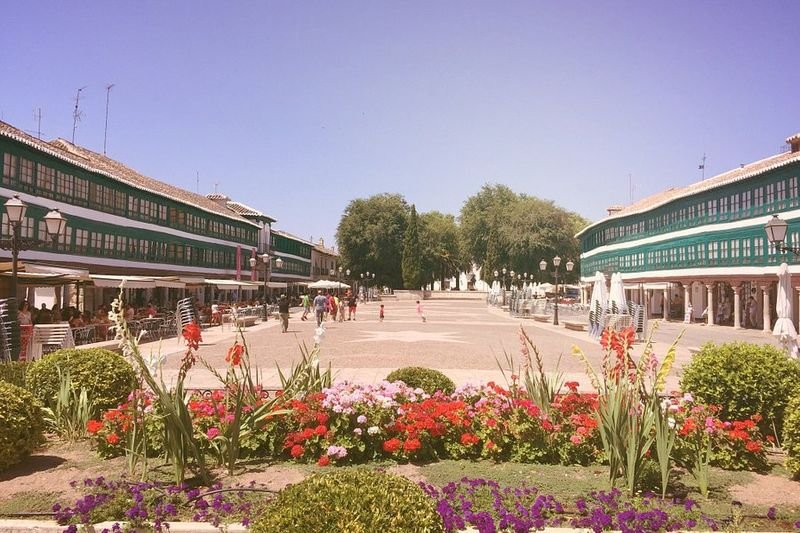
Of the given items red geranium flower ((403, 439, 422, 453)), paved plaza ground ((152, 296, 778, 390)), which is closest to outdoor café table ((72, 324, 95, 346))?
paved plaza ground ((152, 296, 778, 390))

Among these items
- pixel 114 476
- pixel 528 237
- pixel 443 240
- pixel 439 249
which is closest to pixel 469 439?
pixel 114 476

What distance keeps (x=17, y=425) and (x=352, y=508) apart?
4.34 m

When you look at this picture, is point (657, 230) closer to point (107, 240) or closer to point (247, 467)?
point (107, 240)

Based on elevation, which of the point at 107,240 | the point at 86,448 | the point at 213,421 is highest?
the point at 107,240

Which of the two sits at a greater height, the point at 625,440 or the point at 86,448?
the point at 625,440

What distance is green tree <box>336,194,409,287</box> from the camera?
266 ft

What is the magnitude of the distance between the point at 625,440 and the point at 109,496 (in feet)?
14.1

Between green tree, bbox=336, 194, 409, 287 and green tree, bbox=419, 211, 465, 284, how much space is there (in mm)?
3499

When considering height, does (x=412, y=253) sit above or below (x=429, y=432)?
above

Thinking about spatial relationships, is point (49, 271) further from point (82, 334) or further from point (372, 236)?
point (372, 236)

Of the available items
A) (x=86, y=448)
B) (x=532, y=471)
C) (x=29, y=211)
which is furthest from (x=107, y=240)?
(x=532, y=471)

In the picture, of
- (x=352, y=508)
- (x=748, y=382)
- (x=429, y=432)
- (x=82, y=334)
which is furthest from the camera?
(x=82, y=334)

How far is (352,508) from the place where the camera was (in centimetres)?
354

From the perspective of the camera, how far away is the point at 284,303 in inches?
1019
